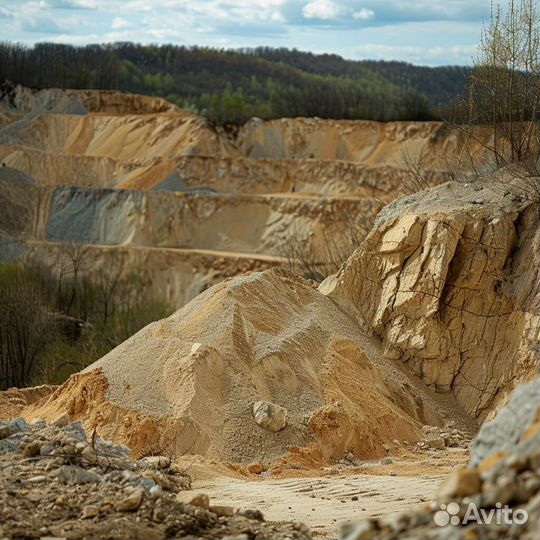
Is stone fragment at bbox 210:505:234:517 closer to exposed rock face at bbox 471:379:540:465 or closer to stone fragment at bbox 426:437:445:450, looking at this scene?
exposed rock face at bbox 471:379:540:465

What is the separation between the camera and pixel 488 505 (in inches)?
245

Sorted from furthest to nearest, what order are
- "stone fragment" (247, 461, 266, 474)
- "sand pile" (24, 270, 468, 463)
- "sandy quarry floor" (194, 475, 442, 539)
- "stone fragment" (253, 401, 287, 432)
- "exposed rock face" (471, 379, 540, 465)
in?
"stone fragment" (253, 401, 287, 432) → "sand pile" (24, 270, 468, 463) → "stone fragment" (247, 461, 266, 474) → "sandy quarry floor" (194, 475, 442, 539) → "exposed rock face" (471, 379, 540, 465)

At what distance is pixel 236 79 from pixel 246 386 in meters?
85.8

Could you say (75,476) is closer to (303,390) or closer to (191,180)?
(303,390)

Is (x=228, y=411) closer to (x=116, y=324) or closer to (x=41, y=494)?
(x=41, y=494)

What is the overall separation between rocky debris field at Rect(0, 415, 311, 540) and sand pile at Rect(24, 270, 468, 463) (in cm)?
373

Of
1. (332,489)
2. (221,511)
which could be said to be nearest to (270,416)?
(332,489)

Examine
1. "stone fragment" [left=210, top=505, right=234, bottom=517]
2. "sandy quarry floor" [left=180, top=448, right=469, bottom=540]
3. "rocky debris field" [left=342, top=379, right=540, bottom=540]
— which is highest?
"rocky debris field" [left=342, top=379, right=540, bottom=540]

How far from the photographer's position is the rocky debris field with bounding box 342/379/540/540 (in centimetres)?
600

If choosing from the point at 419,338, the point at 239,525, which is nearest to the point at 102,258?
the point at 419,338

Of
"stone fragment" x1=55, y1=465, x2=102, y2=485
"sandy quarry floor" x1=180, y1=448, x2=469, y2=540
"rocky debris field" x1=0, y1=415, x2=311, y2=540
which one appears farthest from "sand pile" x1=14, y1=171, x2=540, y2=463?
"stone fragment" x1=55, y1=465, x2=102, y2=485

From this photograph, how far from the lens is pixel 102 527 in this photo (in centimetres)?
844

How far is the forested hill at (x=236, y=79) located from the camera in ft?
226

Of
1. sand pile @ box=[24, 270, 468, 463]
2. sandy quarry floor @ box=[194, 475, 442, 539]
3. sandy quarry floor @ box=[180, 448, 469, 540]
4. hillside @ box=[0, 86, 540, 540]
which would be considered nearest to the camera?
hillside @ box=[0, 86, 540, 540]
